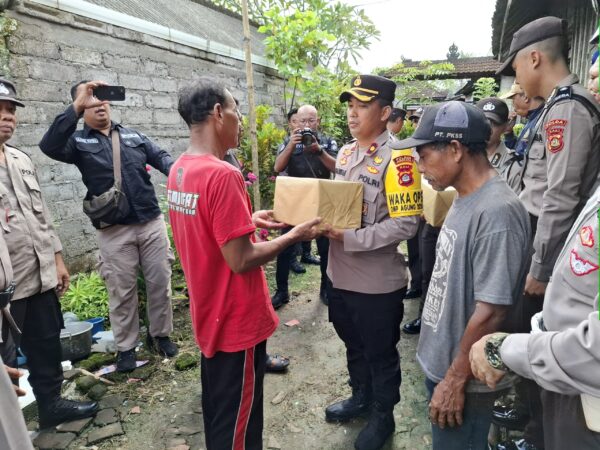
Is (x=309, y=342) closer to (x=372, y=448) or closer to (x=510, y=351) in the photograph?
(x=372, y=448)

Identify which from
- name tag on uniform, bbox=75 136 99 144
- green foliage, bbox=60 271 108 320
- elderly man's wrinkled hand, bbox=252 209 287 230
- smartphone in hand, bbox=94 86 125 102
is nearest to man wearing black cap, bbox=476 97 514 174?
elderly man's wrinkled hand, bbox=252 209 287 230

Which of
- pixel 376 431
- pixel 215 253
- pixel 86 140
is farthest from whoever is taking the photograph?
pixel 86 140

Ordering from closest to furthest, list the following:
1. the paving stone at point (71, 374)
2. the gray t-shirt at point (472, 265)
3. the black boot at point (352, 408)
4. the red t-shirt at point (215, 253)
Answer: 1. the gray t-shirt at point (472, 265)
2. the red t-shirt at point (215, 253)
3. the black boot at point (352, 408)
4. the paving stone at point (71, 374)

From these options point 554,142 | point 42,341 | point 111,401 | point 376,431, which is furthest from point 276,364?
point 554,142

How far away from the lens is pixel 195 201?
175 cm

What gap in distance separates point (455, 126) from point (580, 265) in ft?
2.40

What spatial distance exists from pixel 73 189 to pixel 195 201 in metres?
3.45

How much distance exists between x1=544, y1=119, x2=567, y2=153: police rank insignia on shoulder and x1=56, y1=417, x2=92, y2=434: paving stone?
3.53 metres

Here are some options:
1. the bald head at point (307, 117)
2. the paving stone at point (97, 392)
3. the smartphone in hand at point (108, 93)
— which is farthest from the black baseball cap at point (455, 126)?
the bald head at point (307, 117)

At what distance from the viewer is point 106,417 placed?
2.89 metres

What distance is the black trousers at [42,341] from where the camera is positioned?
2678 millimetres

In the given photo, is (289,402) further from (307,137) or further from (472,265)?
(307,137)

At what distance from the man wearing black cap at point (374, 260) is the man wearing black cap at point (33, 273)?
78.4 inches

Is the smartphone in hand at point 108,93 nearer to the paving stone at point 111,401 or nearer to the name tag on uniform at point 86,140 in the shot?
the name tag on uniform at point 86,140
